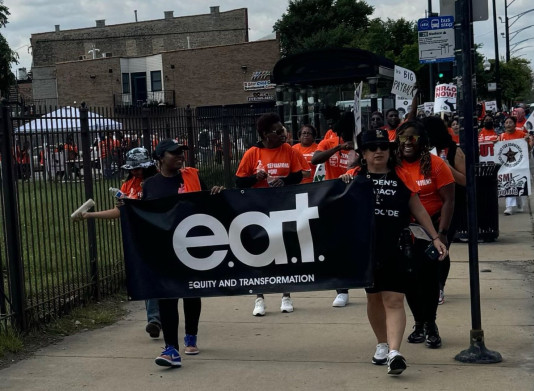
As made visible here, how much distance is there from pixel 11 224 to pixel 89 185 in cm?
162

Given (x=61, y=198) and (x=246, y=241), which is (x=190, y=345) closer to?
(x=246, y=241)

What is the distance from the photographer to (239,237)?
6910mm

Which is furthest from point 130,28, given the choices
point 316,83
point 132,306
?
point 132,306

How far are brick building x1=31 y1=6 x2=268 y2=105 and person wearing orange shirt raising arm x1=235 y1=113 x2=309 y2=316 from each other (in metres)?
63.5

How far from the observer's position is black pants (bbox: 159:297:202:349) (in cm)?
686

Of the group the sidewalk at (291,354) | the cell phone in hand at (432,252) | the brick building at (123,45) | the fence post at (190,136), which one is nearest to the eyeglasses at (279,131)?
the sidewalk at (291,354)

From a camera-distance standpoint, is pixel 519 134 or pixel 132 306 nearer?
pixel 132 306

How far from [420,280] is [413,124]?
4.15 feet

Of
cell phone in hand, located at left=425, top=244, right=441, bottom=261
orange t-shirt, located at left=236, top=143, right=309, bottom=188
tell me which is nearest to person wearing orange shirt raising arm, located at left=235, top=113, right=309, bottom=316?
orange t-shirt, located at left=236, top=143, right=309, bottom=188

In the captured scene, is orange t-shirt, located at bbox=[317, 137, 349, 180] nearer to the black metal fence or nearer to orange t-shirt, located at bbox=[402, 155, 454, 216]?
orange t-shirt, located at bbox=[402, 155, 454, 216]

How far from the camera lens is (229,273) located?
273 inches

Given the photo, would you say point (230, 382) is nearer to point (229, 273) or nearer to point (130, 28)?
point (229, 273)

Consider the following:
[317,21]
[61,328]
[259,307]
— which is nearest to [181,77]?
[317,21]

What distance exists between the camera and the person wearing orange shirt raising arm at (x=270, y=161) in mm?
8492
